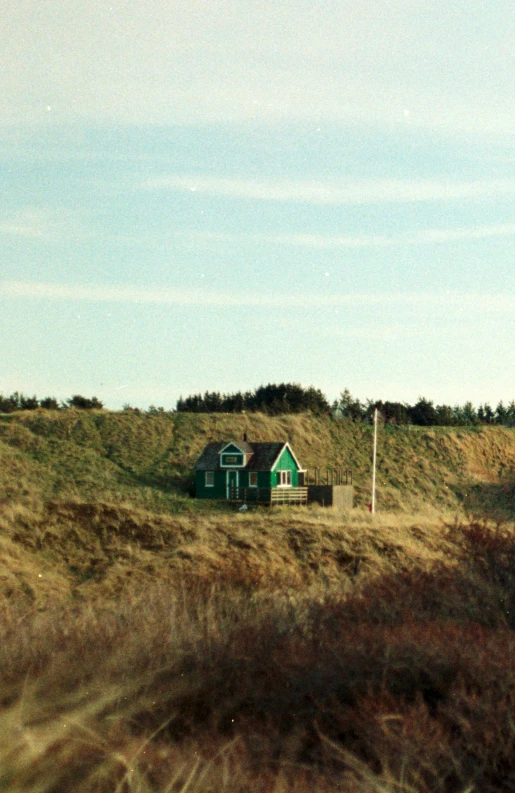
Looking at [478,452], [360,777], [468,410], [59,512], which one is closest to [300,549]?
[59,512]

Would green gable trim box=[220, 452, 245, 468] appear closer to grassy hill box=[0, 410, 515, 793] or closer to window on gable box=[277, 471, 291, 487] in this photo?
window on gable box=[277, 471, 291, 487]

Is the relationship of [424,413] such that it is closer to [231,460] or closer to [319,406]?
[319,406]

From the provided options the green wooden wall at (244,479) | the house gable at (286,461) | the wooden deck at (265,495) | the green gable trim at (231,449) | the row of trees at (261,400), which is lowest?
the wooden deck at (265,495)

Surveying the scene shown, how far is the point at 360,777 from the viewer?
8.41 metres

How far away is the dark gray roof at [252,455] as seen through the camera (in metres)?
41.7

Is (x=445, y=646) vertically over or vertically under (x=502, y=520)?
under

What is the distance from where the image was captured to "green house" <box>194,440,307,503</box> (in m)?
41.4

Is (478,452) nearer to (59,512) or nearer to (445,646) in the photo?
(59,512)

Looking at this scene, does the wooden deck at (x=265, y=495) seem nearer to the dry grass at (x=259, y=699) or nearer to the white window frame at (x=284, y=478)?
the white window frame at (x=284, y=478)

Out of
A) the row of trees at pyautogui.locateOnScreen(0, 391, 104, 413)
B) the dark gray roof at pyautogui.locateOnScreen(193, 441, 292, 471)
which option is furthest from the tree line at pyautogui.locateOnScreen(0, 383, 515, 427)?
the dark gray roof at pyautogui.locateOnScreen(193, 441, 292, 471)

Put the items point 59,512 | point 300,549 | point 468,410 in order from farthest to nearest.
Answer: point 468,410 → point 59,512 → point 300,549

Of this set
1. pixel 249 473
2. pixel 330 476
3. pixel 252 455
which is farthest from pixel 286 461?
pixel 330 476

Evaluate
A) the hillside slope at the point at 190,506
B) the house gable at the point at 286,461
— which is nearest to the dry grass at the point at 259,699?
the hillside slope at the point at 190,506

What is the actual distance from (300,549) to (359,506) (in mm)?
14878
